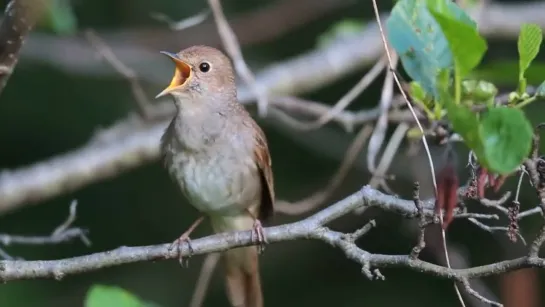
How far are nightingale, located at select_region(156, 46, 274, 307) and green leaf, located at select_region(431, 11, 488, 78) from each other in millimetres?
1546

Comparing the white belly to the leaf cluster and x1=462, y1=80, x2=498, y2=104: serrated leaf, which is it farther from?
x1=462, y1=80, x2=498, y2=104: serrated leaf

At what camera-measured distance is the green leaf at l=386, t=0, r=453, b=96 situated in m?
1.95

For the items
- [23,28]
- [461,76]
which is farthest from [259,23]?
[461,76]

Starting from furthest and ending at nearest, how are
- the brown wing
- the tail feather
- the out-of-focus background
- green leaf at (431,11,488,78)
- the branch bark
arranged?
the out-of-focus background < the branch bark < the tail feather < the brown wing < green leaf at (431,11,488,78)

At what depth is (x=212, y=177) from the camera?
343cm

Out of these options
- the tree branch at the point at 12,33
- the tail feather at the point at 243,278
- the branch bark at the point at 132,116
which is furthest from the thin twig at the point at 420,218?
the branch bark at the point at 132,116

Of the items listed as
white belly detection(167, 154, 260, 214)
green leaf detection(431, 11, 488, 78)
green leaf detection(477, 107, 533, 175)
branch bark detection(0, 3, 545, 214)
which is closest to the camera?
green leaf detection(477, 107, 533, 175)

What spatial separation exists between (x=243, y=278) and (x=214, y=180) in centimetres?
68

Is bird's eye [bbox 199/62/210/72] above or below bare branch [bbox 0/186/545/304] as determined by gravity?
above

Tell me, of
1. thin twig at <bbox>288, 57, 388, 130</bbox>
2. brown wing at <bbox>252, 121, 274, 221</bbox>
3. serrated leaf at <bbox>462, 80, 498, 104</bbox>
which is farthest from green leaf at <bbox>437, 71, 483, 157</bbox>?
thin twig at <bbox>288, 57, 388, 130</bbox>

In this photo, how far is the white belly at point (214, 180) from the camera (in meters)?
3.43

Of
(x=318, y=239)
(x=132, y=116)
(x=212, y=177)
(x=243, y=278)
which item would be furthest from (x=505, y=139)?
(x=132, y=116)

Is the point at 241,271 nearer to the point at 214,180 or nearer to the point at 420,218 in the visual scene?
the point at 214,180

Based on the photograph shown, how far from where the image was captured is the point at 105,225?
5.62m
